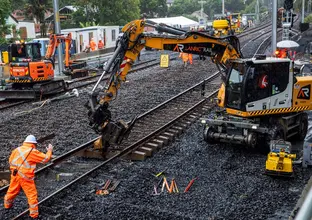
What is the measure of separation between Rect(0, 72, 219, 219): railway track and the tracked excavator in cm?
60

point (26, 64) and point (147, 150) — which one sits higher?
point (26, 64)

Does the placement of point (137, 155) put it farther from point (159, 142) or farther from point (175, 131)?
point (175, 131)

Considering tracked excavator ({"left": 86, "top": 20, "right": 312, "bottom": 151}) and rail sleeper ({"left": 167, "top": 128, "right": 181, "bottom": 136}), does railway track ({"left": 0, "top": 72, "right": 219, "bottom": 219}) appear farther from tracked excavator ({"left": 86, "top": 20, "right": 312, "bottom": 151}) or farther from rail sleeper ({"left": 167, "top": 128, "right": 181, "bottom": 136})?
tracked excavator ({"left": 86, "top": 20, "right": 312, "bottom": 151})

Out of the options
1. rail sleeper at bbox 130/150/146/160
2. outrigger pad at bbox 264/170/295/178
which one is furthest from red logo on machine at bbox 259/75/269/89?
rail sleeper at bbox 130/150/146/160

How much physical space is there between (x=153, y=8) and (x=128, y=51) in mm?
61731

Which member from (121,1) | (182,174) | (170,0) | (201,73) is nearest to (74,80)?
(201,73)

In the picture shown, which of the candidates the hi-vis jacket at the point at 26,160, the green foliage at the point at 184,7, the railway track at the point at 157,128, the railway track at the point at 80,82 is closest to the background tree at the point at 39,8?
the railway track at the point at 80,82

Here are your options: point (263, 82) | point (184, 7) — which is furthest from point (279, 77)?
point (184, 7)

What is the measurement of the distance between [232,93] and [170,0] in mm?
91075

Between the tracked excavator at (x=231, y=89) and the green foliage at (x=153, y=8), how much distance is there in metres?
59.0

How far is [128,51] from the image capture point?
35.1ft

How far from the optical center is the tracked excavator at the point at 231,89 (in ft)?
34.5

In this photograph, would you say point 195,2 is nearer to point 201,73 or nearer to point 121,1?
point 121,1

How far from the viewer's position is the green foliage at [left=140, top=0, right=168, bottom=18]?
68.4 m
